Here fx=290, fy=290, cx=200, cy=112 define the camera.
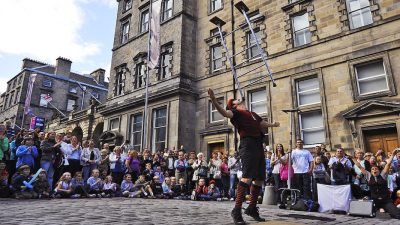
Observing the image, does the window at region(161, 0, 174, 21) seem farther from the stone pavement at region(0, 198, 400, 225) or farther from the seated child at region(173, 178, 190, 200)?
the stone pavement at region(0, 198, 400, 225)

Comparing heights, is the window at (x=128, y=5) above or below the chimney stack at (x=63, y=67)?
below

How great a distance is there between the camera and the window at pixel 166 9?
2270 cm

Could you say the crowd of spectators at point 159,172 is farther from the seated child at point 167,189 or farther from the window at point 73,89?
the window at point 73,89

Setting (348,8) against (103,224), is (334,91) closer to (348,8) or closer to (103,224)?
(348,8)

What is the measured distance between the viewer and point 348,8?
567 inches

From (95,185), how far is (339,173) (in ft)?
27.3

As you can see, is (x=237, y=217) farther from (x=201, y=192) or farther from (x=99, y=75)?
(x=99, y=75)

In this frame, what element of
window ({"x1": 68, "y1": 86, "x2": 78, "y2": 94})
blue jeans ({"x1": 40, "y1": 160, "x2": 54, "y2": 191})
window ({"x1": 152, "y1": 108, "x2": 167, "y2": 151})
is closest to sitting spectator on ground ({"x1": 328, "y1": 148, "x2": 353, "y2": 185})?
blue jeans ({"x1": 40, "y1": 160, "x2": 54, "y2": 191})

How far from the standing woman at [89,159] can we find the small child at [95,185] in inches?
20.9

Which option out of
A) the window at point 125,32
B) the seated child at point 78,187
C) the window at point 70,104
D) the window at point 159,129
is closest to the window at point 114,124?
the window at point 159,129

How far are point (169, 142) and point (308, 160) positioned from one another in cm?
1078

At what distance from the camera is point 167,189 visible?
39.3 feet

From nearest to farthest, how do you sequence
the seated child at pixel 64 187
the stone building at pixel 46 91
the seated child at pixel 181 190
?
1. the seated child at pixel 64 187
2. the seated child at pixel 181 190
3. the stone building at pixel 46 91

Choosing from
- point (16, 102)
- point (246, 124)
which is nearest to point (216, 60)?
point (246, 124)
